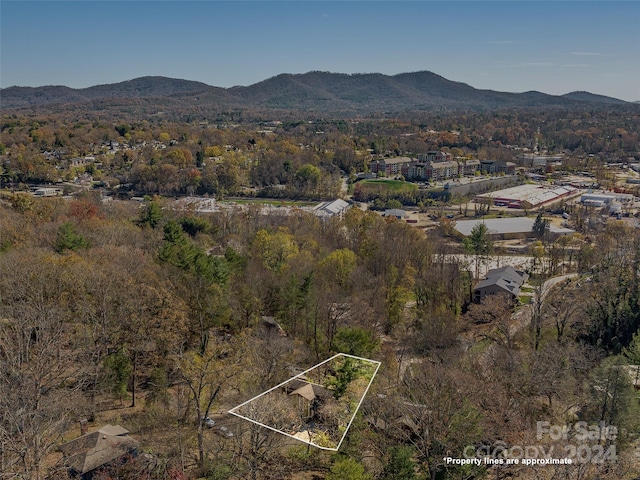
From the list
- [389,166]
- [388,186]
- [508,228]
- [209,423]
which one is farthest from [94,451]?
[389,166]

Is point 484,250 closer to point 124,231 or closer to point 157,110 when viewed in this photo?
point 124,231

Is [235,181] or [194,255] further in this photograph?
[235,181]

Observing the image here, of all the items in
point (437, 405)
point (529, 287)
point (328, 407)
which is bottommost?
point (529, 287)

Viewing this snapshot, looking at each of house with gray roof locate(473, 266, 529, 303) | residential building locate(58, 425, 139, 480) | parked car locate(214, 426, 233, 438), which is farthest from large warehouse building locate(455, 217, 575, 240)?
residential building locate(58, 425, 139, 480)

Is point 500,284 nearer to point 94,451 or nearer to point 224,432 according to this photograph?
point 224,432

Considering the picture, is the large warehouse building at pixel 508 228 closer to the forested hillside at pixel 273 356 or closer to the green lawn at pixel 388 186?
the green lawn at pixel 388 186

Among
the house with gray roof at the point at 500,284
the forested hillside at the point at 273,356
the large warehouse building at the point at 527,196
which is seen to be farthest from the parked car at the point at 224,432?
the large warehouse building at the point at 527,196

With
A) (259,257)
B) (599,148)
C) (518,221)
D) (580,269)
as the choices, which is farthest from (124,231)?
(599,148)
